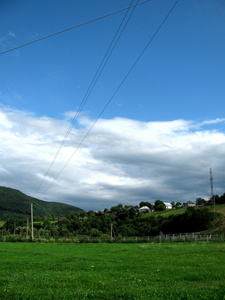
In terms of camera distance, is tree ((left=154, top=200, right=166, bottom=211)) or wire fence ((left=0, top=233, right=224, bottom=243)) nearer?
wire fence ((left=0, top=233, right=224, bottom=243))

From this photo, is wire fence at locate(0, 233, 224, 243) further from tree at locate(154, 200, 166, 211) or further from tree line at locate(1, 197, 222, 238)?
tree at locate(154, 200, 166, 211)

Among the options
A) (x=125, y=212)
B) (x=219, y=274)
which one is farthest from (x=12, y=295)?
(x=125, y=212)

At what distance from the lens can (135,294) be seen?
34.3 ft

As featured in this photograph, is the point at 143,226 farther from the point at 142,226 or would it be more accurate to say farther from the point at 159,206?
the point at 159,206

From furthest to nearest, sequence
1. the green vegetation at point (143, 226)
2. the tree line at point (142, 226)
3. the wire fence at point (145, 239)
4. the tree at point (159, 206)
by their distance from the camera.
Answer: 1. the tree at point (159, 206)
2. the tree line at point (142, 226)
3. the green vegetation at point (143, 226)
4. the wire fence at point (145, 239)

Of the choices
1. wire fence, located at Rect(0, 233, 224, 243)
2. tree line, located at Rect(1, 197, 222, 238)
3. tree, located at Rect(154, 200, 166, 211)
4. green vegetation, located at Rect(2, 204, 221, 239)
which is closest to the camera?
wire fence, located at Rect(0, 233, 224, 243)

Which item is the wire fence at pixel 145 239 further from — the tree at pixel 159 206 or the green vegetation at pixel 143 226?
the tree at pixel 159 206

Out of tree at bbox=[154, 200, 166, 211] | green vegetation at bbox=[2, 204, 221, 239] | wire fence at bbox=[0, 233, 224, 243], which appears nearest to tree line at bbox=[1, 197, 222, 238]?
green vegetation at bbox=[2, 204, 221, 239]

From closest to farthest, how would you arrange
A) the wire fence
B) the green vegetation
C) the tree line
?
the wire fence, the green vegetation, the tree line

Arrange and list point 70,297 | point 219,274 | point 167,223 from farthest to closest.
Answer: point 167,223 < point 219,274 < point 70,297

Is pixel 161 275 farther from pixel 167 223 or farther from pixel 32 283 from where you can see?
pixel 167 223

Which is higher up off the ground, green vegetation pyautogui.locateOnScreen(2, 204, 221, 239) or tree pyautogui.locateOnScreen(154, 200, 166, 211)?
tree pyautogui.locateOnScreen(154, 200, 166, 211)

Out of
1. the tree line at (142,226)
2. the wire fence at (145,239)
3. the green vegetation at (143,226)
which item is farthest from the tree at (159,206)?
the wire fence at (145,239)

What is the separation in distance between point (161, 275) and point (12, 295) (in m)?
8.26
